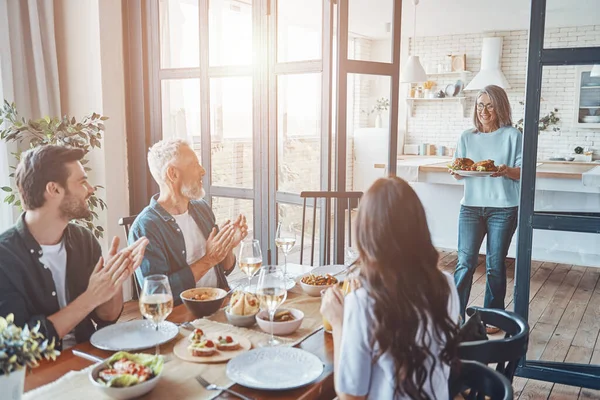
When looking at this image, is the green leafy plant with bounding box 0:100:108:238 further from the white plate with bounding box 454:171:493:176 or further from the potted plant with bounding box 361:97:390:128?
the white plate with bounding box 454:171:493:176

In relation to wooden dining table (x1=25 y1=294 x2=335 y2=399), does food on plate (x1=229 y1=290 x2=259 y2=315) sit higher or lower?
higher

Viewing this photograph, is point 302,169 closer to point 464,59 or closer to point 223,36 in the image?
point 223,36

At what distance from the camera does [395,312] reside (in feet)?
3.84

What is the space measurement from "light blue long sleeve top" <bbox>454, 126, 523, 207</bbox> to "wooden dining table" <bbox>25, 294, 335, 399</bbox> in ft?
6.59

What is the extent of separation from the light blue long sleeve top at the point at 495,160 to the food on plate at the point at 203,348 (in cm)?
232

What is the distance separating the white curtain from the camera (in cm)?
331

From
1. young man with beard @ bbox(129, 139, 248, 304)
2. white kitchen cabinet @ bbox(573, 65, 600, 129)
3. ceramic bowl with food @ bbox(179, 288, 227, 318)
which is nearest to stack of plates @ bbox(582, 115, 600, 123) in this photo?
white kitchen cabinet @ bbox(573, 65, 600, 129)

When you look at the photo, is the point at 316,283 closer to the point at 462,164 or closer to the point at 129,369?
the point at 129,369

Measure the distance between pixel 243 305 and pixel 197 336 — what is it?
0.21 m

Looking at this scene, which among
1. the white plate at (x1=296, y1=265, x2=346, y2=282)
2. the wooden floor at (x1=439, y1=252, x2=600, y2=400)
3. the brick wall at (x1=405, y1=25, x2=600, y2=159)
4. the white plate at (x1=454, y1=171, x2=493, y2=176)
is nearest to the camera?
the white plate at (x1=296, y1=265, x2=346, y2=282)

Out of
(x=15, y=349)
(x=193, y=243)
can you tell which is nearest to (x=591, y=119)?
(x=193, y=243)

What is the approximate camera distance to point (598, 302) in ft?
10.5

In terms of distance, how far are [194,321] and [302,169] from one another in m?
1.75

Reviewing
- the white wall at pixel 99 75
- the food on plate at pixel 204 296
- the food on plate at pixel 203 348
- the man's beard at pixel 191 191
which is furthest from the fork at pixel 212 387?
the white wall at pixel 99 75
